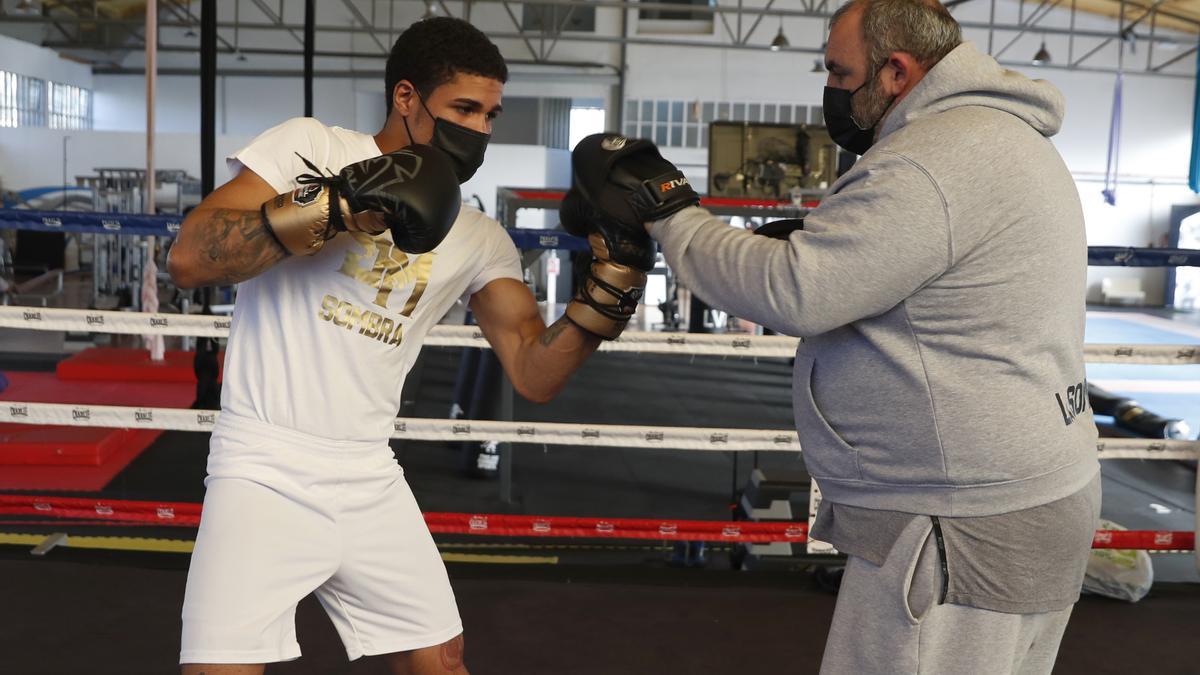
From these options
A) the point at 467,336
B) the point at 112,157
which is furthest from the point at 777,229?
the point at 112,157

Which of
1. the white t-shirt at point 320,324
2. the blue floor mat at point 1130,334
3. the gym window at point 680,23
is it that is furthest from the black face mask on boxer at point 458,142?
the gym window at point 680,23

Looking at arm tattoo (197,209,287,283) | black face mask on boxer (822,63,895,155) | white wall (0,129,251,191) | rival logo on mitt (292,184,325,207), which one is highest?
white wall (0,129,251,191)

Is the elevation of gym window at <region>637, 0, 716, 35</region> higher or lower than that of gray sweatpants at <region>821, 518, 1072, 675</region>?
higher

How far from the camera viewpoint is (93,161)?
1812cm

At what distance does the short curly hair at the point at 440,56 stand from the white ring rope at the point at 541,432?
5.78 feet

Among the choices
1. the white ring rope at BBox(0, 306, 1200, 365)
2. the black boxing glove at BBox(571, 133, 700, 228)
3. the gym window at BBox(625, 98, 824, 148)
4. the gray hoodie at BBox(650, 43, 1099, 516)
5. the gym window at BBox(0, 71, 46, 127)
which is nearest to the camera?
the gray hoodie at BBox(650, 43, 1099, 516)

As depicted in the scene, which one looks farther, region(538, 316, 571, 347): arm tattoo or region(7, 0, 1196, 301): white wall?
region(7, 0, 1196, 301): white wall

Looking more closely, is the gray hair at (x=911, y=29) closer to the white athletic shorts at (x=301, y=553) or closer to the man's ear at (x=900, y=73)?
the man's ear at (x=900, y=73)

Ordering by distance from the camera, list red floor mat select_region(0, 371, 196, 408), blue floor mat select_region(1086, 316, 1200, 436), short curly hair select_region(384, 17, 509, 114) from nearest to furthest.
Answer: short curly hair select_region(384, 17, 509, 114) < red floor mat select_region(0, 371, 196, 408) < blue floor mat select_region(1086, 316, 1200, 436)

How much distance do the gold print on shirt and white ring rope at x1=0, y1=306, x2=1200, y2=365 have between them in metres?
1.51

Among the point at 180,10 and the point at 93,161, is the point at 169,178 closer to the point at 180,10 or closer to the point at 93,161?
the point at 93,161

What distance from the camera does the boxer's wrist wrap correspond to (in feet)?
5.89

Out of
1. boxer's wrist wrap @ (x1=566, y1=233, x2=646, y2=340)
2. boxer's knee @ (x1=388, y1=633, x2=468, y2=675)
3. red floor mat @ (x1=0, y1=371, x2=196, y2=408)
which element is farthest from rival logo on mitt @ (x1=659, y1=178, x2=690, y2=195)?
red floor mat @ (x1=0, y1=371, x2=196, y2=408)

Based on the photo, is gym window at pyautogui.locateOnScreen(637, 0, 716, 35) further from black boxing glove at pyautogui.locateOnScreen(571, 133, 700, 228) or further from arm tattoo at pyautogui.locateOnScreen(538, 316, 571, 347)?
black boxing glove at pyautogui.locateOnScreen(571, 133, 700, 228)
